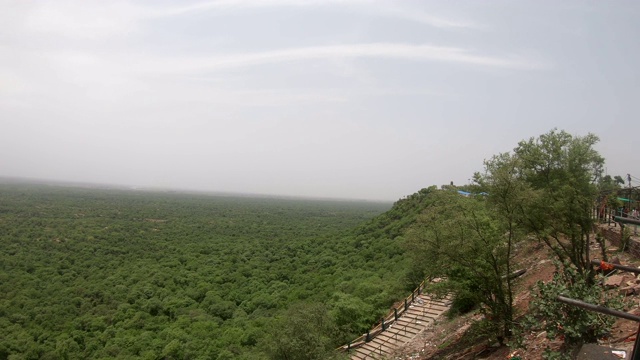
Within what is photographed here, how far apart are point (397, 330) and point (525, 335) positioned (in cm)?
1002

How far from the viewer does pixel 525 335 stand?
46.6 feet

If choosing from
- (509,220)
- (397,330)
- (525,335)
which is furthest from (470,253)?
(397,330)

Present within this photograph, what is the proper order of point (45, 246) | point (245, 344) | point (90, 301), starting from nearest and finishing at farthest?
point (245, 344) < point (90, 301) < point (45, 246)

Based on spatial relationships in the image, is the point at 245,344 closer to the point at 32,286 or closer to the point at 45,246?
the point at 32,286

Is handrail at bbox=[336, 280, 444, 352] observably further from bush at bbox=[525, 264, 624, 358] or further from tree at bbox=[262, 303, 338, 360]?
bush at bbox=[525, 264, 624, 358]

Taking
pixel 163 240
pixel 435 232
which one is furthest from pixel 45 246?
pixel 435 232

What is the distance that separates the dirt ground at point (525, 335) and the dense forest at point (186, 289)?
207 inches

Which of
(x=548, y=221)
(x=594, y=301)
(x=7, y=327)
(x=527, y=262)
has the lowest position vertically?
(x=7, y=327)

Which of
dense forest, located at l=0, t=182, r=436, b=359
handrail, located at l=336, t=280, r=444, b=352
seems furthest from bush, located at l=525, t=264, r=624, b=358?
handrail, located at l=336, t=280, r=444, b=352

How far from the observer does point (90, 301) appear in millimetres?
44094

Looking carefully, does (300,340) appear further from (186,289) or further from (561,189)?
(186,289)

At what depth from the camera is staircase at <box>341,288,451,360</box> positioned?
Answer: 71.9 ft

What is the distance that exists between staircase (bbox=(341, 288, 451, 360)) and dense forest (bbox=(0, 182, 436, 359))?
181cm

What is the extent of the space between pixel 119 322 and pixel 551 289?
4142 centimetres
